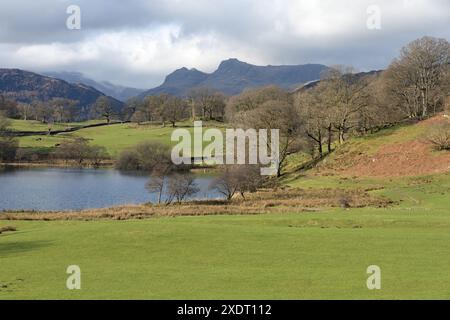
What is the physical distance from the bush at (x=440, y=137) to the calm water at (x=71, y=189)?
30.7 meters

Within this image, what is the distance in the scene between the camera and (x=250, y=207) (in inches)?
1861

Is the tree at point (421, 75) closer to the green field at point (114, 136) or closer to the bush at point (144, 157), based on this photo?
the bush at point (144, 157)

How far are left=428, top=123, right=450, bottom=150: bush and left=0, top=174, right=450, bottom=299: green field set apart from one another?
112ft

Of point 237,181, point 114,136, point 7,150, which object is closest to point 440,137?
point 237,181

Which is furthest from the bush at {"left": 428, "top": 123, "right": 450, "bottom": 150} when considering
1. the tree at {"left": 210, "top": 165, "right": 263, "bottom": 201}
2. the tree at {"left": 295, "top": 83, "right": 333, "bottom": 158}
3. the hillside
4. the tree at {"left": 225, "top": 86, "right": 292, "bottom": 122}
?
the tree at {"left": 225, "top": 86, "right": 292, "bottom": 122}

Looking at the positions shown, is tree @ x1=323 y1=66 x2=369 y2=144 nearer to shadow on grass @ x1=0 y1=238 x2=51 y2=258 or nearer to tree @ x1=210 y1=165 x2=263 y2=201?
tree @ x1=210 y1=165 x2=263 y2=201

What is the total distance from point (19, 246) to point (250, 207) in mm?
24752

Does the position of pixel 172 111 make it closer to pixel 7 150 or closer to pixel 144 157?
pixel 144 157

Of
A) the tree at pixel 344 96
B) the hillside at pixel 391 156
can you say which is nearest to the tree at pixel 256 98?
the tree at pixel 344 96

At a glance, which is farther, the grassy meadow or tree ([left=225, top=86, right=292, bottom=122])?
tree ([left=225, top=86, right=292, bottom=122])

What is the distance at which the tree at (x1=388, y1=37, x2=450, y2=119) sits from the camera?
3346 inches

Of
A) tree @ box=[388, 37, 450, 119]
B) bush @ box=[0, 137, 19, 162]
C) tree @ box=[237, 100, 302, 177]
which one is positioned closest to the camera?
tree @ box=[237, 100, 302, 177]

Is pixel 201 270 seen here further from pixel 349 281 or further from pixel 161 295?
pixel 349 281

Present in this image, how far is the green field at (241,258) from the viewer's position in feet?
53.7
